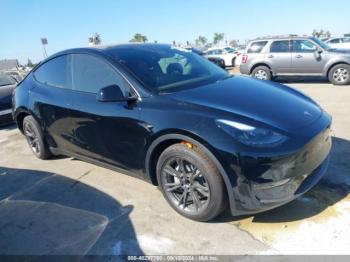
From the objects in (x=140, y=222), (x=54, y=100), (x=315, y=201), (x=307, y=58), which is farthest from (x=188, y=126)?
(x=307, y=58)

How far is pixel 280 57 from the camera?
469 inches

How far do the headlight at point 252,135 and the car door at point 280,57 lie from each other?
969 centimetres

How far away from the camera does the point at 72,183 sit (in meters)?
4.56

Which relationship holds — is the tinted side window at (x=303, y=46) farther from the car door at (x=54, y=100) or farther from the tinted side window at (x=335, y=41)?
the tinted side window at (x=335, y=41)

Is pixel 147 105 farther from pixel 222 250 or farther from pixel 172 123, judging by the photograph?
pixel 222 250

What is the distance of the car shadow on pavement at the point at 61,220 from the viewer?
3186mm

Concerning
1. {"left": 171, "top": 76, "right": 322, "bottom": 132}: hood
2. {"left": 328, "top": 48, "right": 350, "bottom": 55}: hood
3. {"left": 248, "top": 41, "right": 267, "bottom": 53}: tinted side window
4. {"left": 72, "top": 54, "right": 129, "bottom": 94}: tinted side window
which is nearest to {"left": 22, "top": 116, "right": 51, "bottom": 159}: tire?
{"left": 72, "top": 54, "right": 129, "bottom": 94}: tinted side window

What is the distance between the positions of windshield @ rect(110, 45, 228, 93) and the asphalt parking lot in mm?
1292

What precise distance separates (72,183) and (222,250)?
2410 millimetres

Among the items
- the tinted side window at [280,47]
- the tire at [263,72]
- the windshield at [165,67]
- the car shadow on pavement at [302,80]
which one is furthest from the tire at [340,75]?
the windshield at [165,67]

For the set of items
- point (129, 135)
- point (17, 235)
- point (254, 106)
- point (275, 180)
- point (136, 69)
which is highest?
point (136, 69)

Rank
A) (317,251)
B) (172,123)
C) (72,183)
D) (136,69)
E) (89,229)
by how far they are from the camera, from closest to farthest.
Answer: (317,251) < (172,123) < (89,229) < (136,69) < (72,183)

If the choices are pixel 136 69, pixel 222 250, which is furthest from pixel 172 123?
pixel 222 250

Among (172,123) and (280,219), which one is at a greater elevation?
(172,123)
